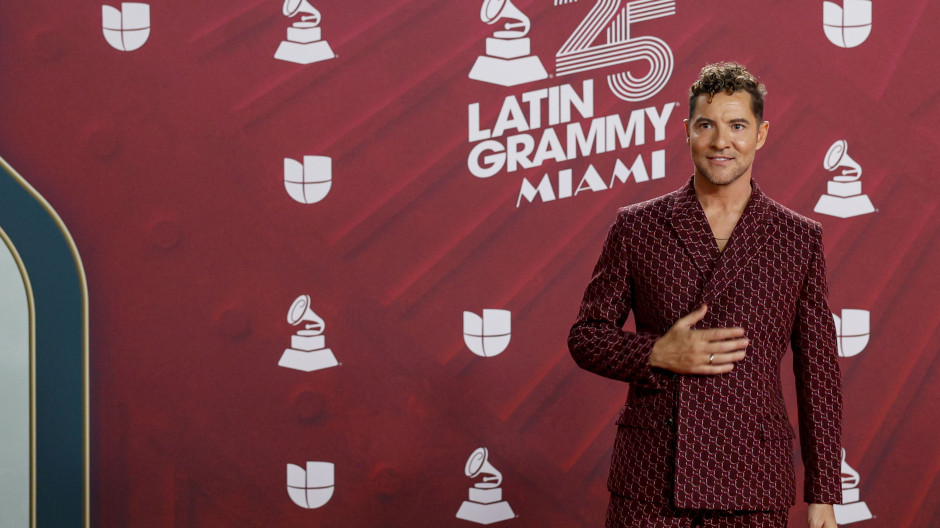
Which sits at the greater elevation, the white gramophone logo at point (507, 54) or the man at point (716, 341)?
the white gramophone logo at point (507, 54)

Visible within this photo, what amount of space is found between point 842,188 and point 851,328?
0.42 metres

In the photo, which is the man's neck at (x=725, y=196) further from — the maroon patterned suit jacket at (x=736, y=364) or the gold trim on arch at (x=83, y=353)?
the gold trim on arch at (x=83, y=353)

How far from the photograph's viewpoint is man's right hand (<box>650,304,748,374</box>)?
1.56m

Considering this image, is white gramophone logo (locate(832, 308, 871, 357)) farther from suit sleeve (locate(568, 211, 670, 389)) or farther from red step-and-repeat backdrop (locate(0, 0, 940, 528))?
suit sleeve (locate(568, 211, 670, 389))

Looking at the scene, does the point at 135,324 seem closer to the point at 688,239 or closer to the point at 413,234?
the point at 413,234

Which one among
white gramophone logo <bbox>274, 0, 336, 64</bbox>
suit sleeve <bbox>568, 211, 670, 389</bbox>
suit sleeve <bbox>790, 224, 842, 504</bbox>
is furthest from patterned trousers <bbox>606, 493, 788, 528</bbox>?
white gramophone logo <bbox>274, 0, 336, 64</bbox>

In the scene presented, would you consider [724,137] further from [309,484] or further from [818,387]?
[309,484]

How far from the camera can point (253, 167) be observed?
2533 millimetres

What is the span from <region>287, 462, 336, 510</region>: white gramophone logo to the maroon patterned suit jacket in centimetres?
114

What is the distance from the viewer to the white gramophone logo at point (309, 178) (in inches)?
100

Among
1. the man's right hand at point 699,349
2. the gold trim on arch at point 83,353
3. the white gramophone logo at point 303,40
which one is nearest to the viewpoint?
the man's right hand at point 699,349

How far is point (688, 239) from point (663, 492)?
47cm

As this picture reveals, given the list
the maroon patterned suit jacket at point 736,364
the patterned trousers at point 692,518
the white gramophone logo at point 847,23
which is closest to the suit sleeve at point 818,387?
the maroon patterned suit jacket at point 736,364

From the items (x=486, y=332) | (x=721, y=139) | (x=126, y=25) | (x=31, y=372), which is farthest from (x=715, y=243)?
(x=31, y=372)
